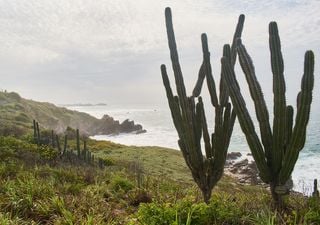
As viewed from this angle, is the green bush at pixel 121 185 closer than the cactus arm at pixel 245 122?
No

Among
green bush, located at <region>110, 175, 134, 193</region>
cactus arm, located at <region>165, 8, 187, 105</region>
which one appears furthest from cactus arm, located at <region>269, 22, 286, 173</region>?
green bush, located at <region>110, 175, 134, 193</region>

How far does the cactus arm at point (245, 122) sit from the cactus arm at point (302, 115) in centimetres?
39

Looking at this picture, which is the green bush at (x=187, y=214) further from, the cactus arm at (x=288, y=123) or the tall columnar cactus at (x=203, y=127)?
the tall columnar cactus at (x=203, y=127)

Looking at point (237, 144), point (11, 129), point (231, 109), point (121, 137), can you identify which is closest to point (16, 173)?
point (231, 109)

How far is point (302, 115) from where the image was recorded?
5699 mm

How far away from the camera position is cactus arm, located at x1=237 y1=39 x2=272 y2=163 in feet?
19.8

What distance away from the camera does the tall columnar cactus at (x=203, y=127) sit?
22.6 ft

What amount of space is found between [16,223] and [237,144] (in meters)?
50.2

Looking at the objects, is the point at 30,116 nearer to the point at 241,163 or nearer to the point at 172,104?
the point at 241,163

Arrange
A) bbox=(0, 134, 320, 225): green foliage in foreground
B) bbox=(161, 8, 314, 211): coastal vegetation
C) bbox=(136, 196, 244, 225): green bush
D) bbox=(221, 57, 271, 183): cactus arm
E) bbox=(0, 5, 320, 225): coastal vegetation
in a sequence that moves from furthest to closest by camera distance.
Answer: bbox=(221, 57, 271, 183): cactus arm → bbox=(161, 8, 314, 211): coastal vegetation → bbox=(0, 5, 320, 225): coastal vegetation → bbox=(0, 134, 320, 225): green foliage in foreground → bbox=(136, 196, 244, 225): green bush

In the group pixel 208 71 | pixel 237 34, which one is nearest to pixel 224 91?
pixel 208 71

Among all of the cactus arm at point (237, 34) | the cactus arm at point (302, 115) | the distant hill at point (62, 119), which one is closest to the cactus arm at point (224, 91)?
the cactus arm at point (237, 34)

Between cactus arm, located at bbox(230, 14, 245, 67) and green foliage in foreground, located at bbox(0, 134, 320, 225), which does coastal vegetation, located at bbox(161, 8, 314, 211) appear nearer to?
cactus arm, located at bbox(230, 14, 245, 67)

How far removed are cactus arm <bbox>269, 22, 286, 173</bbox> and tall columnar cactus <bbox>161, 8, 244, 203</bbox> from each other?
0.96 meters
